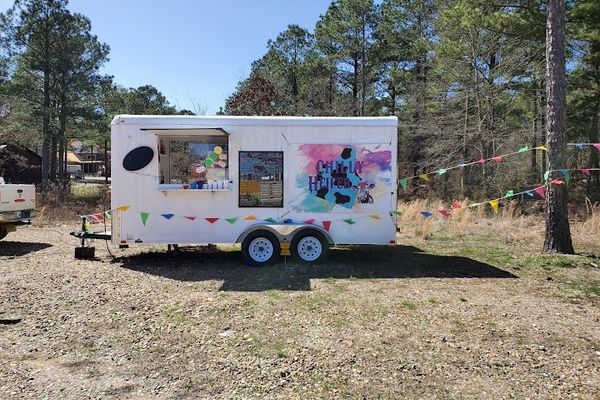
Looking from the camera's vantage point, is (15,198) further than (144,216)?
Yes

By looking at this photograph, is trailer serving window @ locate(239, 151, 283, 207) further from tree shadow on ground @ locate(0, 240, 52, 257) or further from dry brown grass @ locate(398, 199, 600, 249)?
tree shadow on ground @ locate(0, 240, 52, 257)

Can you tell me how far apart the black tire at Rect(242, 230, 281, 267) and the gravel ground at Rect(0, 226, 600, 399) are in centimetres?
21

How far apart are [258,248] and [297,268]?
81 cm

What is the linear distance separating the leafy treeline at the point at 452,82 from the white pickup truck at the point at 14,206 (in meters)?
13.2

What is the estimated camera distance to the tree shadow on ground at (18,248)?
394 inches

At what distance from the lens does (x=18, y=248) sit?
10.6m

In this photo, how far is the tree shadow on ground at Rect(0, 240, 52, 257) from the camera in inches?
394

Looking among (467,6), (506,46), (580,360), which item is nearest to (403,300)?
(580,360)

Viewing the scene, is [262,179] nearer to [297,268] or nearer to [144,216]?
[297,268]

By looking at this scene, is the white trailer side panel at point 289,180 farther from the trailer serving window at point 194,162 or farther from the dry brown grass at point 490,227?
the dry brown grass at point 490,227

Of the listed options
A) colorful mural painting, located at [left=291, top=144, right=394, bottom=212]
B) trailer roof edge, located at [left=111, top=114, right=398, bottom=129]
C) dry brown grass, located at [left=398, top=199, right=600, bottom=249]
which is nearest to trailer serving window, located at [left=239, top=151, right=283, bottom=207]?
colorful mural painting, located at [left=291, top=144, right=394, bottom=212]

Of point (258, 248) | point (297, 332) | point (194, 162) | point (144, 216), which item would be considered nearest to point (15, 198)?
point (144, 216)

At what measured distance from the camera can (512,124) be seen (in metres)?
21.5

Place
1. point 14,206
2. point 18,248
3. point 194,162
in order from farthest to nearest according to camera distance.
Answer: point 14,206 → point 18,248 → point 194,162
